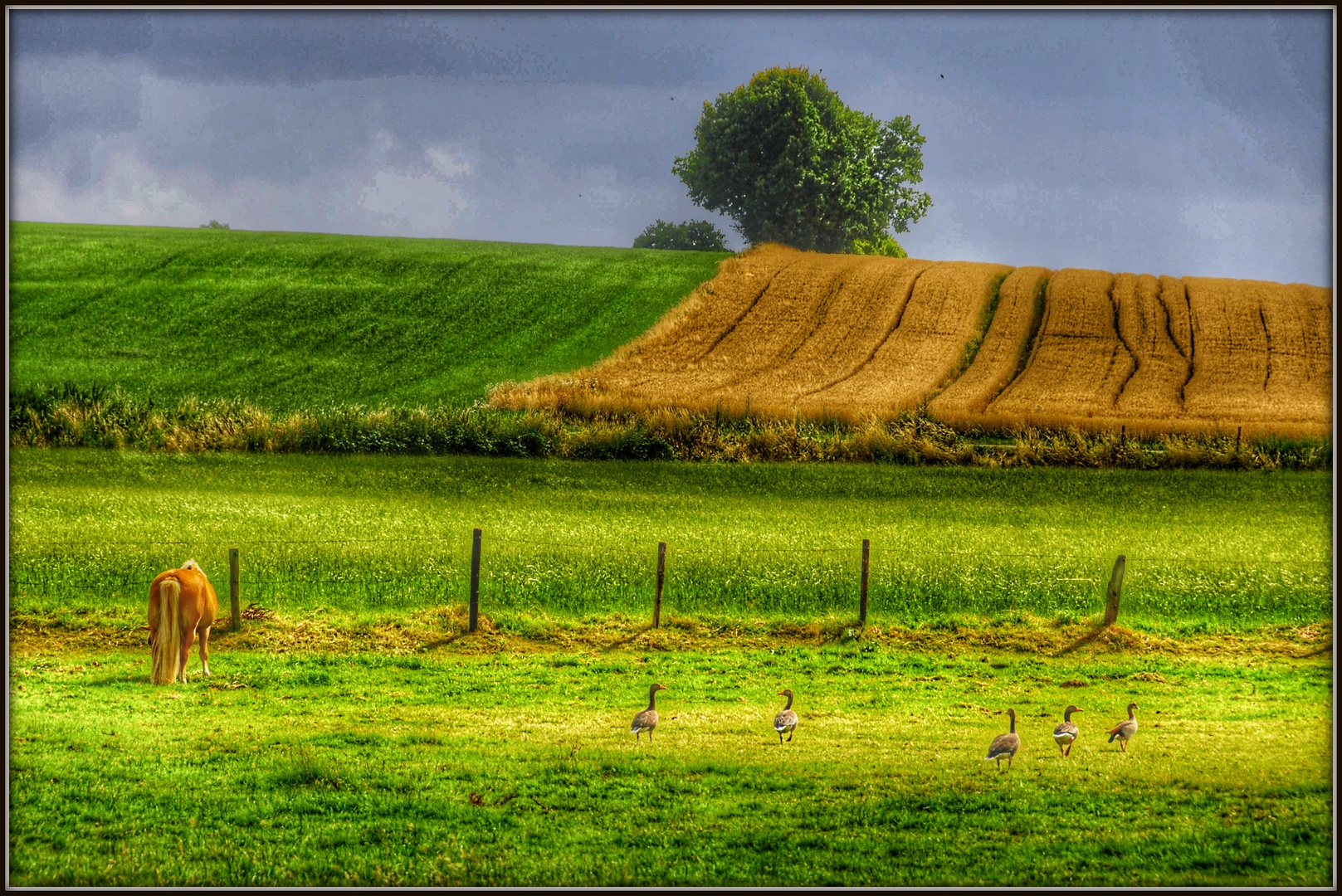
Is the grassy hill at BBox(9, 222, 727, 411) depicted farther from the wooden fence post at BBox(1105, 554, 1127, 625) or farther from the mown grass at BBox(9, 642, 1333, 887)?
the mown grass at BBox(9, 642, 1333, 887)

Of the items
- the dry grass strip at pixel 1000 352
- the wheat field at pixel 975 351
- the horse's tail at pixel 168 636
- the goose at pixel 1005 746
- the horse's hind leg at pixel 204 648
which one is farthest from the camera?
the dry grass strip at pixel 1000 352

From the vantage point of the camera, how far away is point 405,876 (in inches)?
368

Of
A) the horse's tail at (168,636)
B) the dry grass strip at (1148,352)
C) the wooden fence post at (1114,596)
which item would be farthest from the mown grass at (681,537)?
the dry grass strip at (1148,352)

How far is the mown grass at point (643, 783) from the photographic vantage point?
9.54m

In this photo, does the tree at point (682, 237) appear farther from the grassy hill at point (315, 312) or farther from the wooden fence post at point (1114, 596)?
the wooden fence post at point (1114, 596)

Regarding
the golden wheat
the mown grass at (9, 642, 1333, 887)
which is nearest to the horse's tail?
the mown grass at (9, 642, 1333, 887)

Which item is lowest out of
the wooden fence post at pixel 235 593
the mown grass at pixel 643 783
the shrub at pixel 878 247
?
the mown grass at pixel 643 783

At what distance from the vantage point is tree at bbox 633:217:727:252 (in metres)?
85.2

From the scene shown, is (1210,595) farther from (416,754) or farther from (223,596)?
(223,596)

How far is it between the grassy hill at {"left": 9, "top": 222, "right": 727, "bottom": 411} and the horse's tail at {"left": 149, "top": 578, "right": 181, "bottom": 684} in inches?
1050

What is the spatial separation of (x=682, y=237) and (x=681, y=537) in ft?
211

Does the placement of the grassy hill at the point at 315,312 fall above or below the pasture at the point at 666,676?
above

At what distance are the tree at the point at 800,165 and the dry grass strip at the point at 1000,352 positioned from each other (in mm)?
21166

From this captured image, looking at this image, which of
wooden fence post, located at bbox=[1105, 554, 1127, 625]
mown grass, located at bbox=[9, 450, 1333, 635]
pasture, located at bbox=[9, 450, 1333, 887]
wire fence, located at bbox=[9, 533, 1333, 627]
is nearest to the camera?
pasture, located at bbox=[9, 450, 1333, 887]
